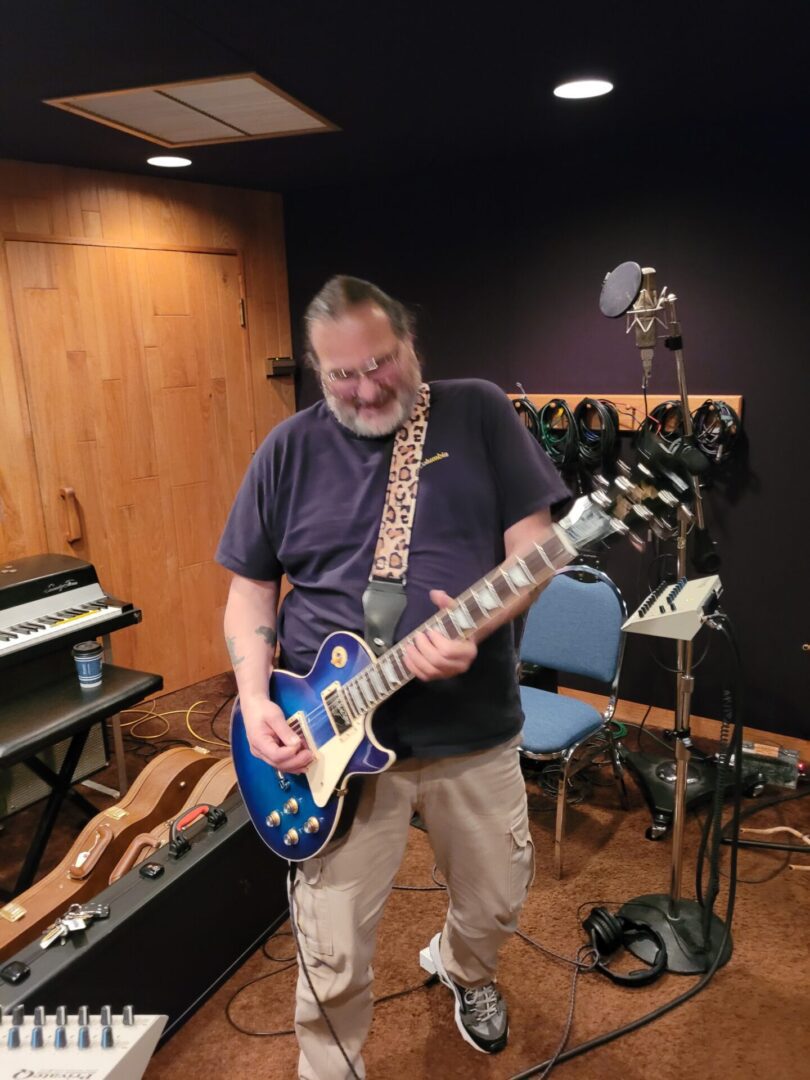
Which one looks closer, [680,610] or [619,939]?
[680,610]

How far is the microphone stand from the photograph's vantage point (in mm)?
1906

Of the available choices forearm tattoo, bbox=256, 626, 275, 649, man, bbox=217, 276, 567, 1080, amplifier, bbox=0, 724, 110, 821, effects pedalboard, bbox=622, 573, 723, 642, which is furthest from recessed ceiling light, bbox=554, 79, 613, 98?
amplifier, bbox=0, 724, 110, 821

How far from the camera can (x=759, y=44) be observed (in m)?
1.79

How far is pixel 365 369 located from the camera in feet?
4.54

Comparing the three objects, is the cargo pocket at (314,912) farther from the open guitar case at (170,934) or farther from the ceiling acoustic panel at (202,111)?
the ceiling acoustic panel at (202,111)

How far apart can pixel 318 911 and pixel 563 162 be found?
2711 mm

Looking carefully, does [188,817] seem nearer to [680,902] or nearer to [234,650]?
[234,650]

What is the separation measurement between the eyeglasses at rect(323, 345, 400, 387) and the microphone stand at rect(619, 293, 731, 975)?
0.83 meters

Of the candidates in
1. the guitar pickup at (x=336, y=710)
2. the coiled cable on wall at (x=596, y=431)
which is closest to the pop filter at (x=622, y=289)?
the coiled cable on wall at (x=596, y=431)

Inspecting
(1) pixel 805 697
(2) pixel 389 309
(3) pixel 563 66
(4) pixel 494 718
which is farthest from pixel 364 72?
(1) pixel 805 697

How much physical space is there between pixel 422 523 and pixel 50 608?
66.2 inches

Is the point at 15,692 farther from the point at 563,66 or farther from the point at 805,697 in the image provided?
the point at 805,697

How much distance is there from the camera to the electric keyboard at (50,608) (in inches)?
94.5

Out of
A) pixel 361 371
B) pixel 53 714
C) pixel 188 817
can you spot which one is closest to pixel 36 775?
pixel 53 714
